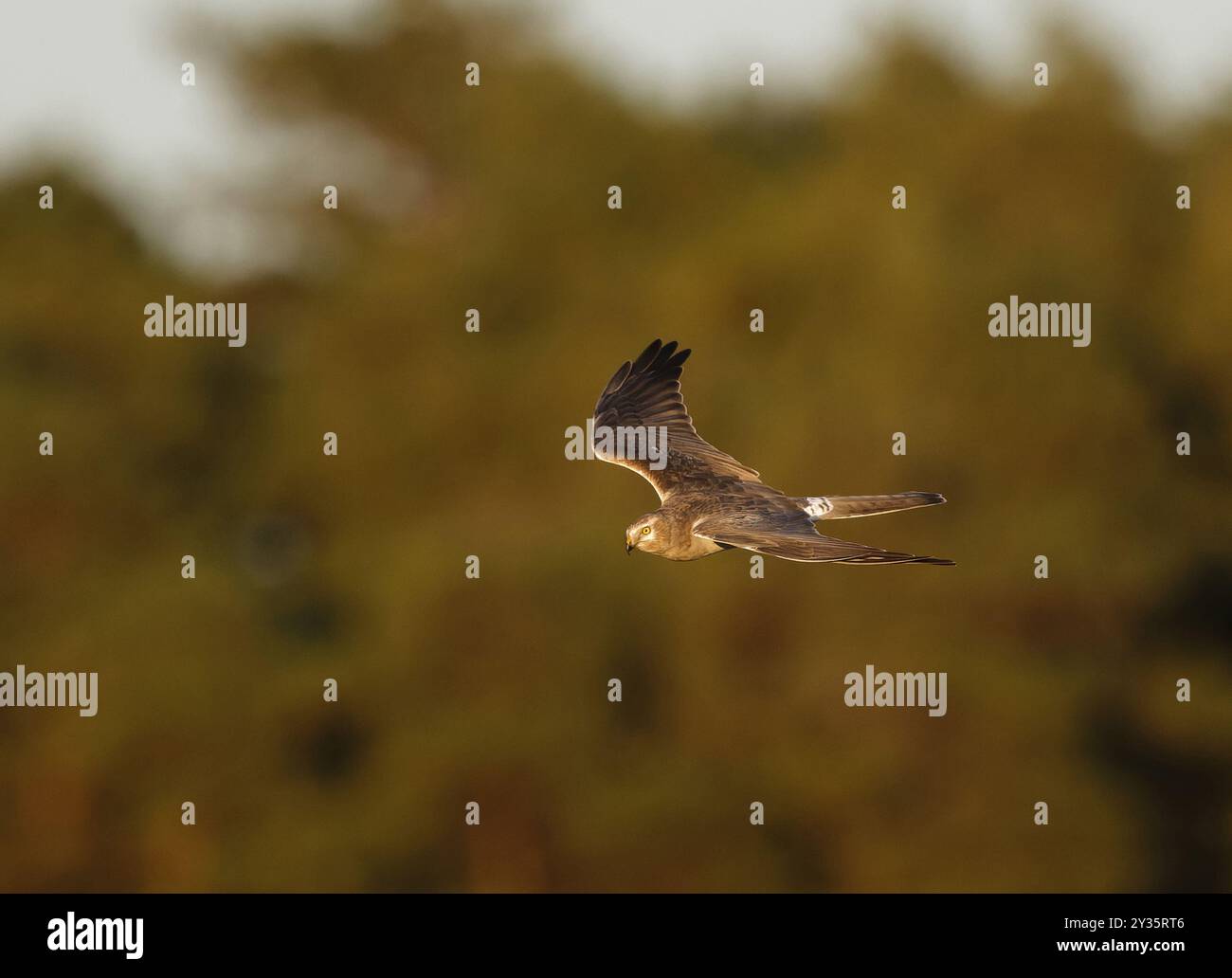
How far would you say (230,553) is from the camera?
26.5 metres

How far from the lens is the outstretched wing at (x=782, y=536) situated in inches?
277

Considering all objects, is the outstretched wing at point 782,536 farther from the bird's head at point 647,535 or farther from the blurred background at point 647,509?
the blurred background at point 647,509

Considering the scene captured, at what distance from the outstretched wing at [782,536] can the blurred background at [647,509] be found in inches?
379

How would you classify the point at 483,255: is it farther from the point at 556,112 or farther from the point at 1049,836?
the point at 1049,836

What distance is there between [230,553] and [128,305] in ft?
18.2

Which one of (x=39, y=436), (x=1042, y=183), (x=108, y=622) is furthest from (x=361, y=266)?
(x=1042, y=183)

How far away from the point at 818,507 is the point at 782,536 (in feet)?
2.68

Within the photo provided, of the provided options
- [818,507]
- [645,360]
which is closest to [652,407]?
[645,360]

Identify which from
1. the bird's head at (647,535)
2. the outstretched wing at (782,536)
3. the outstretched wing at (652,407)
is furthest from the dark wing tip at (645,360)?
the bird's head at (647,535)

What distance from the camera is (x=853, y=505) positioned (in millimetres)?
8516

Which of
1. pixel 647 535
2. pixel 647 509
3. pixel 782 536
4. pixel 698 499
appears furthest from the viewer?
pixel 647 509

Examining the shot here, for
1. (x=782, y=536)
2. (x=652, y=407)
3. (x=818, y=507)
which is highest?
(x=652, y=407)

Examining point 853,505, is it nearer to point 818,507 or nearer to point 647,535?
point 818,507
